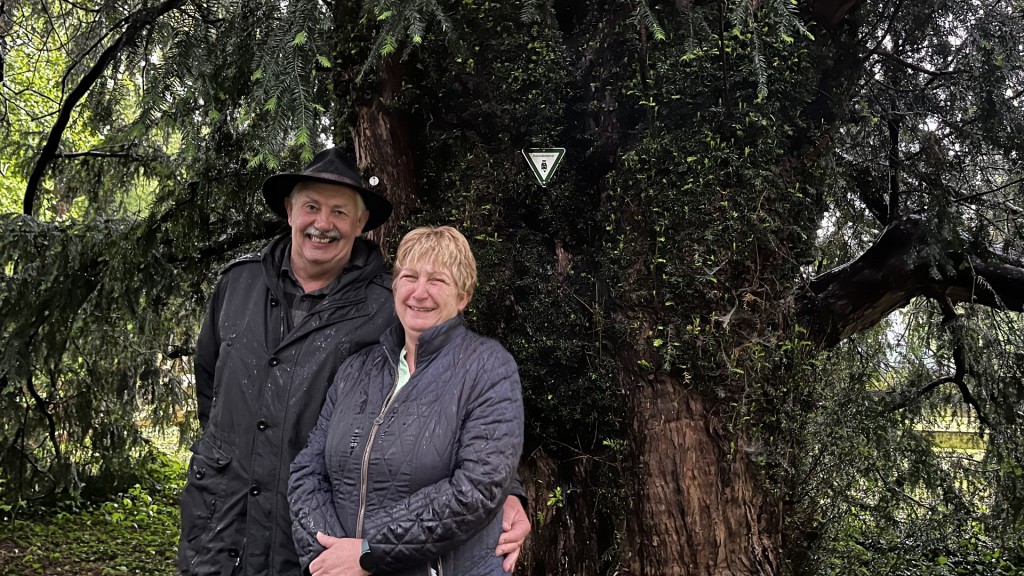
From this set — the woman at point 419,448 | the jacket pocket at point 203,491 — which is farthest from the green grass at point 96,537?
the woman at point 419,448

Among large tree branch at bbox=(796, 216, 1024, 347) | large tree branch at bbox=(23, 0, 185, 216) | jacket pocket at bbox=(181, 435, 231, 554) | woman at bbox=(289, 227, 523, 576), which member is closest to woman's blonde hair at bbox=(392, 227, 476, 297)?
woman at bbox=(289, 227, 523, 576)

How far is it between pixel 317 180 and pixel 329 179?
6cm

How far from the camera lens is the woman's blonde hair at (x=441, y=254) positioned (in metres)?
2.50

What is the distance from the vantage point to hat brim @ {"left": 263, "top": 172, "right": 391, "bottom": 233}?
2.84 m

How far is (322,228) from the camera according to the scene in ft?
9.29

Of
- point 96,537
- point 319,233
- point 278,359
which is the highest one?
point 319,233

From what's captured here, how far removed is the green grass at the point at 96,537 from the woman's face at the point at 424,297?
652 cm

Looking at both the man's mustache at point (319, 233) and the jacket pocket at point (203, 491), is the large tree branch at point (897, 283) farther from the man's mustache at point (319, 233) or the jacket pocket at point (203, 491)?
the jacket pocket at point (203, 491)

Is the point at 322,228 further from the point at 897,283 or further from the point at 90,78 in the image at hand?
the point at 897,283

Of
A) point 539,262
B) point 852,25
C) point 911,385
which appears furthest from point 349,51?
point 911,385

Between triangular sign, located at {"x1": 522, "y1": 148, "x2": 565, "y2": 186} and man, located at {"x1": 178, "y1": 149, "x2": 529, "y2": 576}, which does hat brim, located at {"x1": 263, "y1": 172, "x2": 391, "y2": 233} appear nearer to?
man, located at {"x1": 178, "y1": 149, "x2": 529, "y2": 576}

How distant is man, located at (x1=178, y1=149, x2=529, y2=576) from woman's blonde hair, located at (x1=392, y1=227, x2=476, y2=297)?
37 cm

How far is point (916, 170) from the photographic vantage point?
4.67m

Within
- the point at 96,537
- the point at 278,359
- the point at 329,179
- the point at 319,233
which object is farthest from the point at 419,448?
the point at 96,537
